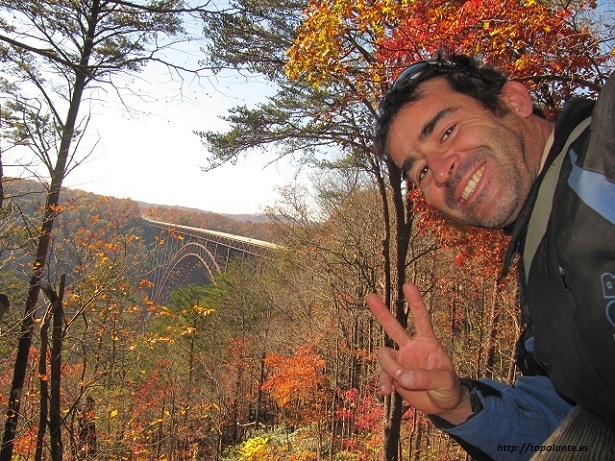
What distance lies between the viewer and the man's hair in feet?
4.65

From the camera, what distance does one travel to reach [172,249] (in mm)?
43562

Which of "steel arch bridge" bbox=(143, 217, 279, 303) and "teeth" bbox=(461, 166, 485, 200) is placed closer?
"teeth" bbox=(461, 166, 485, 200)

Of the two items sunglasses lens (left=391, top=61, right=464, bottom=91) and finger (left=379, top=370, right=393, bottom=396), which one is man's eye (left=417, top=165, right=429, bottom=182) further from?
finger (left=379, top=370, right=393, bottom=396)

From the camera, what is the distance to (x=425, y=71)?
1536 mm

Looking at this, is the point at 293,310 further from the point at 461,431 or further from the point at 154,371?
the point at 461,431

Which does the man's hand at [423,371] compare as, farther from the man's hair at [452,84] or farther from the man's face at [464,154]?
the man's hair at [452,84]

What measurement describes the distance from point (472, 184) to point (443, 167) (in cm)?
13

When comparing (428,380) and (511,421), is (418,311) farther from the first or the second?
(511,421)

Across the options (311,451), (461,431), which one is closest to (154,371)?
(311,451)

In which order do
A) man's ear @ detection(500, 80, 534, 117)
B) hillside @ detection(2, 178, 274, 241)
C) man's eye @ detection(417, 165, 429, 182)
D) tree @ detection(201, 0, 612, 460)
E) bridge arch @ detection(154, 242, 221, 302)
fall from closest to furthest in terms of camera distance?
A: man's ear @ detection(500, 80, 534, 117) < man's eye @ detection(417, 165, 429, 182) < tree @ detection(201, 0, 612, 460) < hillside @ detection(2, 178, 274, 241) < bridge arch @ detection(154, 242, 221, 302)

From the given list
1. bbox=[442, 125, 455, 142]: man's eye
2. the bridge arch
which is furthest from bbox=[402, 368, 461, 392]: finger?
the bridge arch

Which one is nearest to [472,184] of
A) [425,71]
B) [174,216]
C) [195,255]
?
[425,71]

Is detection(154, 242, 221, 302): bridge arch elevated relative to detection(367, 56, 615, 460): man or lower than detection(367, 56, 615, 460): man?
lower

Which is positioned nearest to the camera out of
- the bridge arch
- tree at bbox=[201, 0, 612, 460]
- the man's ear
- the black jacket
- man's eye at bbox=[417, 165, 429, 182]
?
the black jacket
